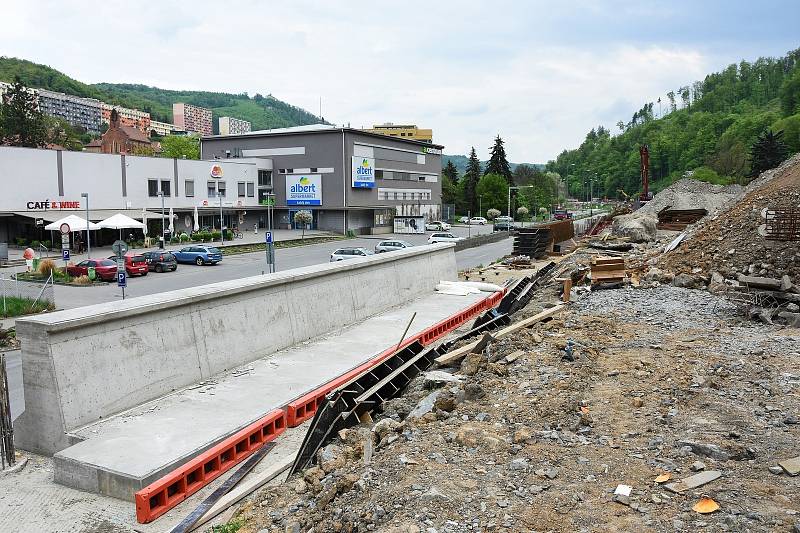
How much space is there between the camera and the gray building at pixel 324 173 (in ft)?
240

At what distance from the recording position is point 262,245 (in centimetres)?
5369

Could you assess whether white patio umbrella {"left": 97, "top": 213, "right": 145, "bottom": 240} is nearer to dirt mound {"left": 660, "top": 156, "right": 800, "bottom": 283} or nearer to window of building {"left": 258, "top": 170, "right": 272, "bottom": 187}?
window of building {"left": 258, "top": 170, "right": 272, "bottom": 187}

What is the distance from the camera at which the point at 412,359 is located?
1295 centimetres

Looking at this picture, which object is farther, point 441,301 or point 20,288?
point 20,288

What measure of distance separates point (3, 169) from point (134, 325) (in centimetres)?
4102

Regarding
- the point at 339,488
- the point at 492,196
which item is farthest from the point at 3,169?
the point at 492,196

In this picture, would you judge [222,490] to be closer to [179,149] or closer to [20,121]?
[20,121]

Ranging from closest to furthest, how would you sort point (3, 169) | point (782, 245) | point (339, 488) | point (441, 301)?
point (339, 488) → point (782, 245) → point (441, 301) → point (3, 169)

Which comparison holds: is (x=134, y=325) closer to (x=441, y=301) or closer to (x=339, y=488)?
(x=339, y=488)

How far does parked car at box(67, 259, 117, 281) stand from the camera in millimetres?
32188

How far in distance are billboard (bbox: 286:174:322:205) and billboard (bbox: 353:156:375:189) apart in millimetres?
4504

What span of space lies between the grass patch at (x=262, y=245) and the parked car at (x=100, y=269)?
1521 cm

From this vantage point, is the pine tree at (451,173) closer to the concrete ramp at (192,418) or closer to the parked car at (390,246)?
the parked car at (390,246)

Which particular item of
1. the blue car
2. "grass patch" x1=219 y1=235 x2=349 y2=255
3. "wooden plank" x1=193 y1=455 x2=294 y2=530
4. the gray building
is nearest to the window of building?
the gray building
